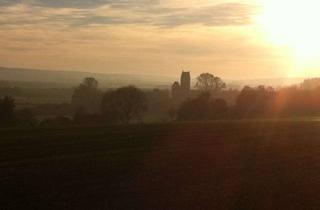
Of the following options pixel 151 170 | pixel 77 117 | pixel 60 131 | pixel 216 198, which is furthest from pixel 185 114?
pixel 216 198

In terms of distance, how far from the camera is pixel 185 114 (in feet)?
215

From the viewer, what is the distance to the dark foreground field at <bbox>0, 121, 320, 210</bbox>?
16234mm

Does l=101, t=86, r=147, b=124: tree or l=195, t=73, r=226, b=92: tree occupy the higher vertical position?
l=195, t=73, r=226, b=92: tree

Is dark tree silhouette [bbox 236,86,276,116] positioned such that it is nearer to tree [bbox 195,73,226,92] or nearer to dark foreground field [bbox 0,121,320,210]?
dark foreground field [bbox 0,121,320,210]

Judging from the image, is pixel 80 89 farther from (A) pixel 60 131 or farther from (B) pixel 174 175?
(B) pixel 174 175

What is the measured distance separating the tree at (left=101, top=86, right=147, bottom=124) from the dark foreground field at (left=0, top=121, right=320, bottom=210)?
88.6 ft

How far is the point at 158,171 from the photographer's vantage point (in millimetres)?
20969

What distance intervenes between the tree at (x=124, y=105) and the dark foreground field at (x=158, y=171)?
27.0 metres

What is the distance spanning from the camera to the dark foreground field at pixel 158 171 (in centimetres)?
1623

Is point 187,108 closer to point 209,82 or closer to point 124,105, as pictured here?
point 124,105

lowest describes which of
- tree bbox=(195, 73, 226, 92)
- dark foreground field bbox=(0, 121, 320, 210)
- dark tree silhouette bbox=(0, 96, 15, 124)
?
dark foreground field bbox=(0, 121, 320, 210)

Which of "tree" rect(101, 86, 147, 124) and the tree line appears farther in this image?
"tree" rect(101, 86, 147, 124)

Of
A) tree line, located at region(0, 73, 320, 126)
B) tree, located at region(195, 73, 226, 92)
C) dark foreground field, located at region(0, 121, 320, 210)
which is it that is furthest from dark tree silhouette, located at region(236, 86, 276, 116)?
tree, located at region(195, 73, 226, 92)

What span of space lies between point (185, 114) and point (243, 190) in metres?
47.8
